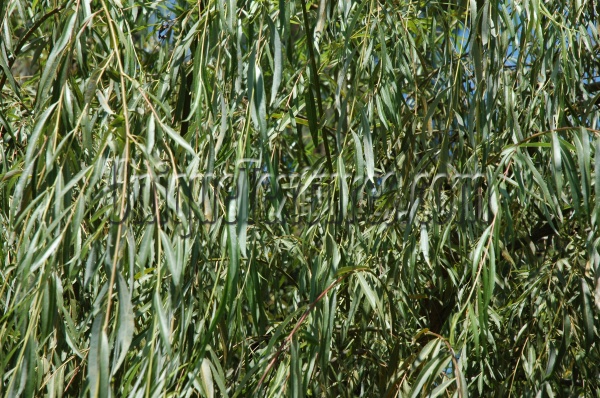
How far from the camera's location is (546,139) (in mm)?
1379

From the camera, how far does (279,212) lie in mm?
1205

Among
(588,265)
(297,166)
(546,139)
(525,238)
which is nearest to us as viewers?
(546,139)

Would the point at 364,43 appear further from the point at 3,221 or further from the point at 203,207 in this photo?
the point at 3,221

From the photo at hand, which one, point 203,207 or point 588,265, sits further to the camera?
point 588,265

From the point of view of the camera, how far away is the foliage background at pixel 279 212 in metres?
0.94

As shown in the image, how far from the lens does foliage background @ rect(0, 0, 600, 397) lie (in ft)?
3.08

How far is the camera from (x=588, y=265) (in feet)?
4.87

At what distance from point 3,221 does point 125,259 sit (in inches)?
20.7

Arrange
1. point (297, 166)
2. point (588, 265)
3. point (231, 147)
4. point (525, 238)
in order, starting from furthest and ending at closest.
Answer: point (297, 166) < point (525, 238) < point (588, 265) < point (231, 147)

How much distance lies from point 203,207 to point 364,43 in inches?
16.2

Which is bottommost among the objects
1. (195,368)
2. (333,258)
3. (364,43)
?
(195,368)

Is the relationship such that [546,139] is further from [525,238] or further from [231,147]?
[231,147]

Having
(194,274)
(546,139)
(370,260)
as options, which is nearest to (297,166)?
(370,260)

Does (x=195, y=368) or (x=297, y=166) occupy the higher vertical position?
(x=297, y=166)
